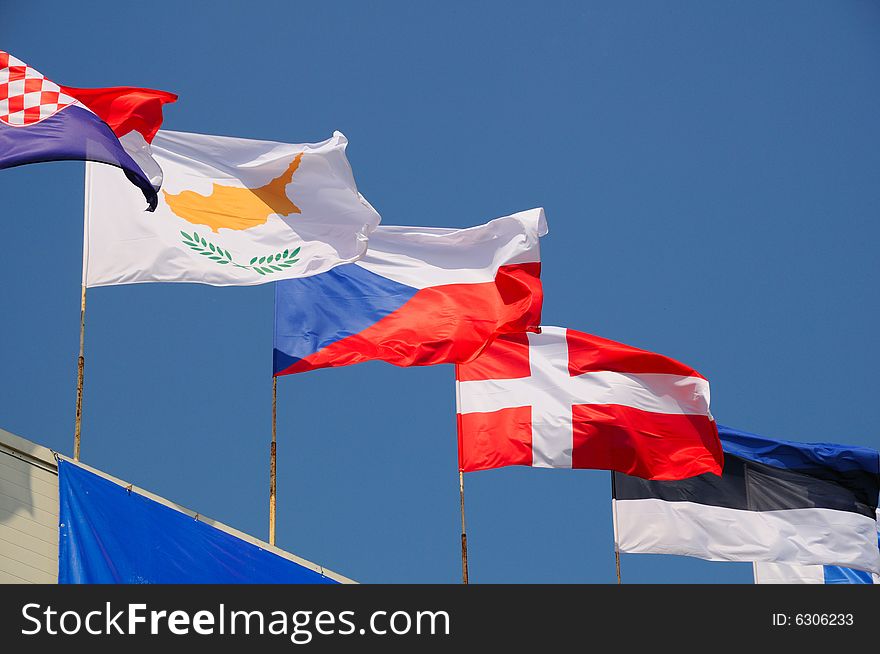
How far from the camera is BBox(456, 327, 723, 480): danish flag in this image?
26016 millimetres

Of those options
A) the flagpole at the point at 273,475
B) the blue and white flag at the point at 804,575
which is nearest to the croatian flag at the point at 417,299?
the flagpole at the point at 273,475

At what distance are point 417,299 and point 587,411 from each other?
3.98 m

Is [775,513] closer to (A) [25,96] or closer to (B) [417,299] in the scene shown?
(B) [417,299]

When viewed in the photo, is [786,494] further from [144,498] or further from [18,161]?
[18,161]

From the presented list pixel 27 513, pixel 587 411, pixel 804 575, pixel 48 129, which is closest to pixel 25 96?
pixel 48 129

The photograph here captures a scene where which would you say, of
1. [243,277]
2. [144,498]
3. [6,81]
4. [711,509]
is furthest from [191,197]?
[711,509]

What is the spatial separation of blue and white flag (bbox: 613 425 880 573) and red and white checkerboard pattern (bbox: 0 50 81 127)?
1382cm

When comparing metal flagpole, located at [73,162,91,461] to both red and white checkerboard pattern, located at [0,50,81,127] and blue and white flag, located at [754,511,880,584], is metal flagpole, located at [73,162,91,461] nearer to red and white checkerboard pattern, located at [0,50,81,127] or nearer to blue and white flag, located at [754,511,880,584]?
red and white checkerboard pattern, located at [0,50,81,127]

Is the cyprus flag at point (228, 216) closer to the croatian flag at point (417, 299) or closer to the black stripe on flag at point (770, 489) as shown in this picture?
the croatian flag at point (417, 299)

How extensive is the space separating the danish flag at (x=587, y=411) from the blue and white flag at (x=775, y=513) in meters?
1.95

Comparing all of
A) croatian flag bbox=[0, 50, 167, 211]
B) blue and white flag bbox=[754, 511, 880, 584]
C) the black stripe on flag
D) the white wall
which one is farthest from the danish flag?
the white wall

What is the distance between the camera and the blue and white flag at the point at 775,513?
2777 centimetres

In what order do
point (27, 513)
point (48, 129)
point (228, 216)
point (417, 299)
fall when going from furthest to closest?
point (417, 299) < point (228, 216) < point (48, 129) < point (27, 513)

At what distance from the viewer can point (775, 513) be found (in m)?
28.1
